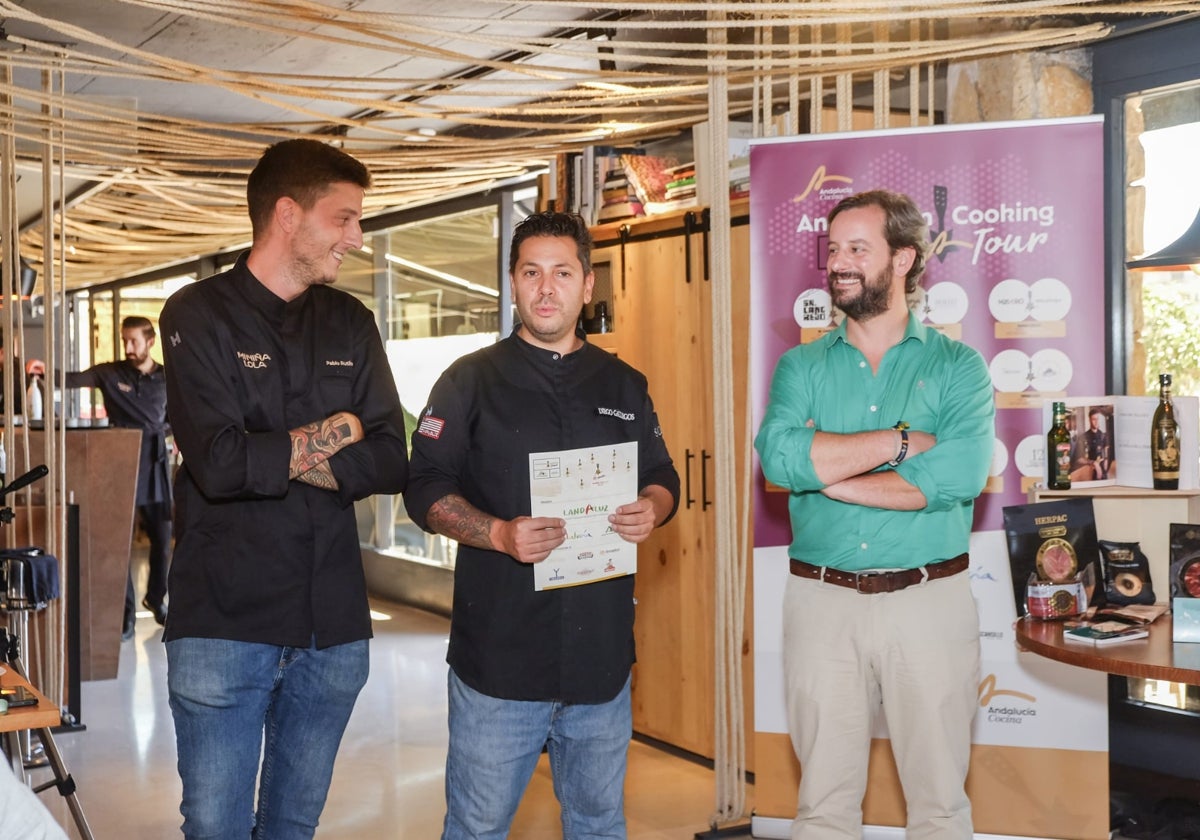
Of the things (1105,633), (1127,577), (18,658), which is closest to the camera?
(1105,633)

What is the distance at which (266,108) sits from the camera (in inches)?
313

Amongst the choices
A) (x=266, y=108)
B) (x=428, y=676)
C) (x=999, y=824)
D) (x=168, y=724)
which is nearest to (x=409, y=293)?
(x=266, y=108)

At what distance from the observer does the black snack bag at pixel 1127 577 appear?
122 inches

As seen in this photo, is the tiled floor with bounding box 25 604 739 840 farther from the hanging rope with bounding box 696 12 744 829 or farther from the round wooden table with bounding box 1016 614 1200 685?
the round wooden table with bounding box 1016 614 1200 685

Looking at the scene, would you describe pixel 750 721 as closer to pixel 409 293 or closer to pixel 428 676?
pixel 428 676

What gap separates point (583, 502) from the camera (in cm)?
252

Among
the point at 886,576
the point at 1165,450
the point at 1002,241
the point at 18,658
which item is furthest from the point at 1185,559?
the point at 18,658

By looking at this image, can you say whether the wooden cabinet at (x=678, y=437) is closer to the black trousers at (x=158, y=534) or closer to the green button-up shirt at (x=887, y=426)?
the green button-up shirt at (x=887, y=426)

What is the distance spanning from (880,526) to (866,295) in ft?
1.81

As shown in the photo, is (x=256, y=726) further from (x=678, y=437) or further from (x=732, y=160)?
(x=732, y=160)

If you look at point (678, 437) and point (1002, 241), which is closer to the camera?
point (1002, 241)

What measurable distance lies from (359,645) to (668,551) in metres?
2.76

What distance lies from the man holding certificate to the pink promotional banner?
1.57 m

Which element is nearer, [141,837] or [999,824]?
Result: [999,824]
